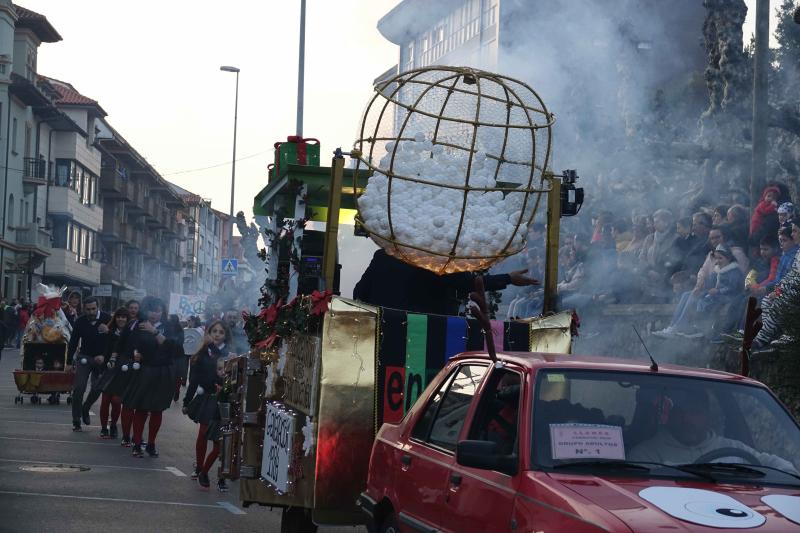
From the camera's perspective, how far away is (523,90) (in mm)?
A: 9344

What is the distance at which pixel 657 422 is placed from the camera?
571cm

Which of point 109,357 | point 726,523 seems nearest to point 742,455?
point 726,523

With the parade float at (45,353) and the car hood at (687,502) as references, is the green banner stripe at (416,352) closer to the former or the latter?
the car hood at (687,502)

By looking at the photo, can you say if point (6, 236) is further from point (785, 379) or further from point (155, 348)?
point (785, 379)

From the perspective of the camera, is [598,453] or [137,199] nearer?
[598,453]

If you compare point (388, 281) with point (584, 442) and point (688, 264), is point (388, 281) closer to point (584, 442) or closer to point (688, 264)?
point (584, 442)

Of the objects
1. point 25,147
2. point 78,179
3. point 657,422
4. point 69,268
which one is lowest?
point 657,422

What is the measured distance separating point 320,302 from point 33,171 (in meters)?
60.7

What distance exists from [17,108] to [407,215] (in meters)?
57.4

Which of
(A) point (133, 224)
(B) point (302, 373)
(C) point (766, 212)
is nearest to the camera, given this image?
(B) point (302, 373)

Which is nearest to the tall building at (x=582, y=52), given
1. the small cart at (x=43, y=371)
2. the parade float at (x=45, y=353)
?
the parade float at (x=45, y=353)

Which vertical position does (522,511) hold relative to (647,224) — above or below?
below

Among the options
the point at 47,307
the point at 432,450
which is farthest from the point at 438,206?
the point at 47,307

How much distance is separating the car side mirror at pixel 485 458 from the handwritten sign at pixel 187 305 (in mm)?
39009
